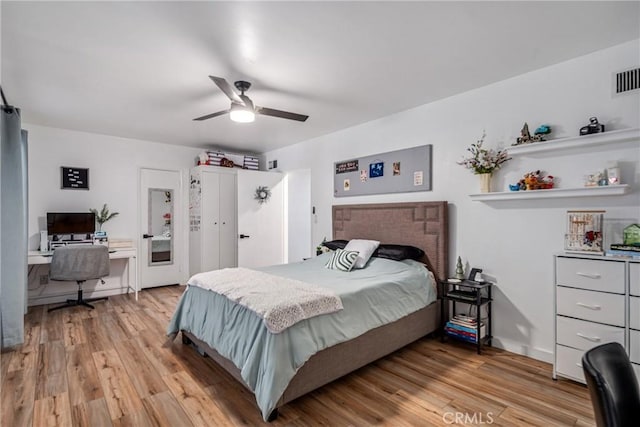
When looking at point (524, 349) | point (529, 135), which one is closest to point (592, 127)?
point (529, 135)

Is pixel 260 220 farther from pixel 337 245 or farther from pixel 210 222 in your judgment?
pixel 337 245

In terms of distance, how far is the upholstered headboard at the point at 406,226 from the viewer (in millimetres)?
3254

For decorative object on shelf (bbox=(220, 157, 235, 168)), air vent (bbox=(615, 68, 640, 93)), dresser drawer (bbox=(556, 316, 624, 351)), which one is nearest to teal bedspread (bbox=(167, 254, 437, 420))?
dresser drawer (bbox=(556, 316, 624, 351))

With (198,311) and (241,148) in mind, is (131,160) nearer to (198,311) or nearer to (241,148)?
(241,148)

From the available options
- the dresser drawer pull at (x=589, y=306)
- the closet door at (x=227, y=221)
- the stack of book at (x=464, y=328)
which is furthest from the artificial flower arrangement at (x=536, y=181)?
the closet door at (x=227, y=221)

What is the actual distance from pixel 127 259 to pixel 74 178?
140 centimetres

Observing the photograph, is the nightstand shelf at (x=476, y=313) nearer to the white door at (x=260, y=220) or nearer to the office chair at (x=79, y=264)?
the white door at (x=260, y=220)

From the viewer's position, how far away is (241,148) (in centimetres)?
588

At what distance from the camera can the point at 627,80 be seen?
2.26m

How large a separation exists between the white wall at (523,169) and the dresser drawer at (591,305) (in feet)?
1.18

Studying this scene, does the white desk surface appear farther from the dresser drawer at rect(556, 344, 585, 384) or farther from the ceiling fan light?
the dresser drawer at rect(556, 344, 585, 384)

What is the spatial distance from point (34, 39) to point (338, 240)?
11.3 ft

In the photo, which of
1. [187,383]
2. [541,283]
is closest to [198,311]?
[187,383]

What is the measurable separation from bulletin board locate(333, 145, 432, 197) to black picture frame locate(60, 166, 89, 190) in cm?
372
